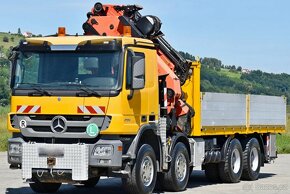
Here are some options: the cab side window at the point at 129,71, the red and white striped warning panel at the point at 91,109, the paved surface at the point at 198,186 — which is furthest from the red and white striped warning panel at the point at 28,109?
Answer: the paved surface at the point at 198,186

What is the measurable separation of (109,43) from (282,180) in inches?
302

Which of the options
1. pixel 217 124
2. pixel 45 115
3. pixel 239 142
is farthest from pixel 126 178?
pixel 239 142

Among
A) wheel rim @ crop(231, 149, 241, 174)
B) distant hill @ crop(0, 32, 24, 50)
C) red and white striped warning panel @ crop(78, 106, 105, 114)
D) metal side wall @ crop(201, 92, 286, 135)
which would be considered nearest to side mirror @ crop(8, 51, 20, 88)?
red and white striped warning panel @ crop(78, 106, 105, 114)

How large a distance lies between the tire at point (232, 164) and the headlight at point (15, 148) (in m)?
6.04

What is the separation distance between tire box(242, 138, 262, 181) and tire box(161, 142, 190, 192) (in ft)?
11.1

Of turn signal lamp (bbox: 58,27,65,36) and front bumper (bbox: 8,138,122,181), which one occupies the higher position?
turn signal lamp (bbox: 58,27,65,36)

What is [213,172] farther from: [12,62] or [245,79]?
[245,79]

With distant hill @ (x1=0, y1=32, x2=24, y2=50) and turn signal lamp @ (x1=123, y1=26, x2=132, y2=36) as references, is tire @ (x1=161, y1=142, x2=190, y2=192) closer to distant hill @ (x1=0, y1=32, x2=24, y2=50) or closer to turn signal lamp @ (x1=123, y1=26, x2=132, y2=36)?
turn signal lamp @ (x1=123, y1=26, x2=132, y2=36)

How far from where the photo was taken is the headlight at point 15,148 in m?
13.2

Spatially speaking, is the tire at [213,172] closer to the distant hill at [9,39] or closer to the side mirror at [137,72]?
the side mirror at [137,72]

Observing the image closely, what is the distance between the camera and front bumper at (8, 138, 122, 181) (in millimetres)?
12727

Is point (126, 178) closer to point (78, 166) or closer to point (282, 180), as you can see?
point (78, 166)

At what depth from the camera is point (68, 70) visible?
13.2 metres

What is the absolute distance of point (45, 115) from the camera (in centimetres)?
1311
